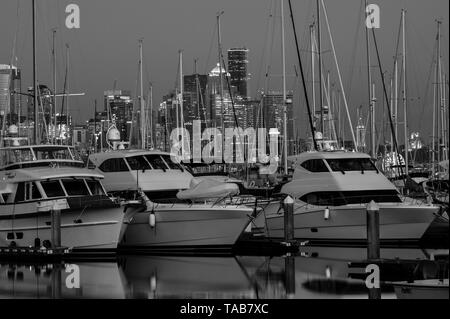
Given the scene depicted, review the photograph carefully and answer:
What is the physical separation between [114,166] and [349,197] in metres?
9.24

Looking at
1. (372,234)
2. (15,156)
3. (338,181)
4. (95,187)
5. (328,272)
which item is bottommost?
(328,272)

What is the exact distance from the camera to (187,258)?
27.6 meters

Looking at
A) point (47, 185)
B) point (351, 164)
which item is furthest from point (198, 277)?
point (351, 164)

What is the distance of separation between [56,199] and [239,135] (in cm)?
2319

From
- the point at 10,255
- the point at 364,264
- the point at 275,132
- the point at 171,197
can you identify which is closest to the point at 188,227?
the point at 171,197

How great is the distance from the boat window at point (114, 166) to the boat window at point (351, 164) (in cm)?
788

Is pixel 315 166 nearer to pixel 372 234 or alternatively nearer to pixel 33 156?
pixel 372 234

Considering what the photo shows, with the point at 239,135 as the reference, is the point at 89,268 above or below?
below

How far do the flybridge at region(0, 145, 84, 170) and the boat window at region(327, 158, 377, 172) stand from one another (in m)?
9.47

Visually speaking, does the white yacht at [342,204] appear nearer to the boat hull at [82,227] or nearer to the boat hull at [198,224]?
the boat hull at [198,224]

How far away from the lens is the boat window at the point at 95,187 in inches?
1133

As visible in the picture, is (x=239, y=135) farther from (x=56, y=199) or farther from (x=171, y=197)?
(x=56, y=199)

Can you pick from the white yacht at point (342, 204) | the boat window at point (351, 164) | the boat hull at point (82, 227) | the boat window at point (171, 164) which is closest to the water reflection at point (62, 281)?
the boat hull at point (82, 227)

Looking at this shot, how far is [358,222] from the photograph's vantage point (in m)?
30.6
